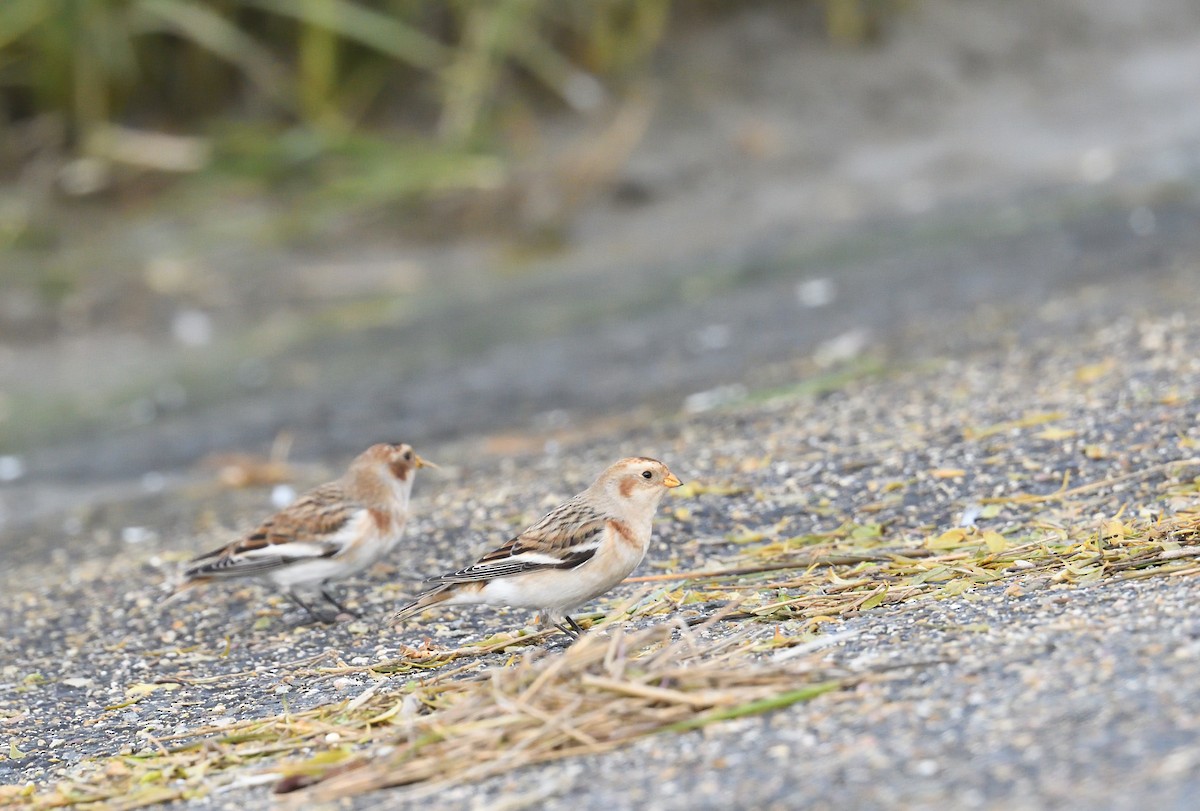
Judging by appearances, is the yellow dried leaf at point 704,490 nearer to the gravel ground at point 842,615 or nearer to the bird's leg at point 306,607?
the gravel ground at point 842,615

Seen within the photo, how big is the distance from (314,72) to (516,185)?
6.64ft

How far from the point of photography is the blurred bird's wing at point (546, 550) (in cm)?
564

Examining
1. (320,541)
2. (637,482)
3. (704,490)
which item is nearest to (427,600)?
(637,482)

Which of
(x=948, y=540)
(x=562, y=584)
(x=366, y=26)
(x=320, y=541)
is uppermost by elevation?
(x=366, y=26)

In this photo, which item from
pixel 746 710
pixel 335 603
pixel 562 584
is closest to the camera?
pixel 746 710

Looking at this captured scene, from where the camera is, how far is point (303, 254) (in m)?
14.1

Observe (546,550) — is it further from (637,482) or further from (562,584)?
(637,482)

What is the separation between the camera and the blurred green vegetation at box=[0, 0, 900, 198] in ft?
46.9

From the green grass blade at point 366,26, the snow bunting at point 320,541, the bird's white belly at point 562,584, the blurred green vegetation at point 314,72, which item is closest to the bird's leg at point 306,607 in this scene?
the snow bunting at point 320,541

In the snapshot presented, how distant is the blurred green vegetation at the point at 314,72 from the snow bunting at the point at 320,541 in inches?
298

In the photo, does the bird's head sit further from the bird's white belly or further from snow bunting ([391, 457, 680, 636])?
the bird's white belly

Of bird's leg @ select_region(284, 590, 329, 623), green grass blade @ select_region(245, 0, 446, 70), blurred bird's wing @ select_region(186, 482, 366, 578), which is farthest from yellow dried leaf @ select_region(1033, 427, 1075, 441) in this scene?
green grass blade @ select_region(245, 0, 446, 70)

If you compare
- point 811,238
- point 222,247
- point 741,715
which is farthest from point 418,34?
point 741,715

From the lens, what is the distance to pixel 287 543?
260 inches
